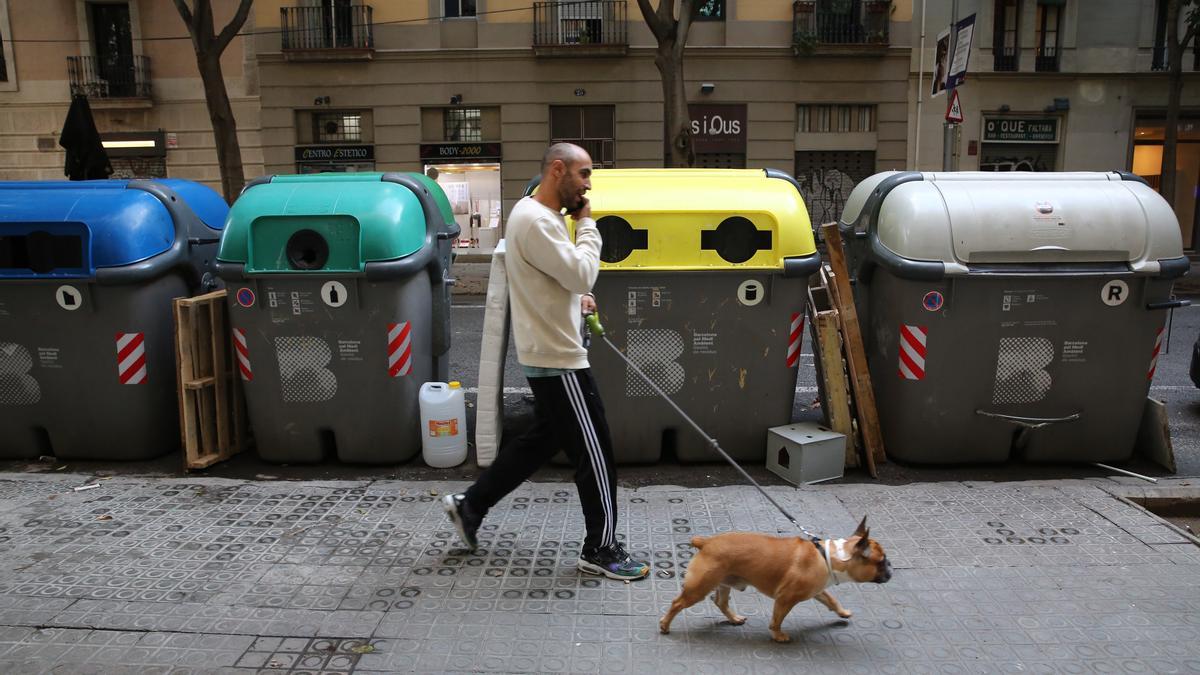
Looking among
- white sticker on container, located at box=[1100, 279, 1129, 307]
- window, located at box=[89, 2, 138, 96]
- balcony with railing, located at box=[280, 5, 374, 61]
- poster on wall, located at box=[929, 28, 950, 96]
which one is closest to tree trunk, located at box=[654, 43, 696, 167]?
poster on wall, located at box=[929, 28, 950, 96]

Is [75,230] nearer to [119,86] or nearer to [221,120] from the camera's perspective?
[221,120]

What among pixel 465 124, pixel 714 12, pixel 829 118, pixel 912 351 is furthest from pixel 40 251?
pixel 829 118

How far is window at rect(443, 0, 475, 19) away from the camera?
19.8 meters

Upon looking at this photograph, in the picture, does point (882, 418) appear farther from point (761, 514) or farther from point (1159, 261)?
point (1159, 261)

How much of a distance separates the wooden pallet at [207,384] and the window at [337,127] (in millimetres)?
15733

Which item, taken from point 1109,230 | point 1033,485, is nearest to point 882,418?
point 1033,485

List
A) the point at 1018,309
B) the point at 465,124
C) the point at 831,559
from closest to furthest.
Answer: the point at 831,559
the point at 1018,309
the point at 465,124

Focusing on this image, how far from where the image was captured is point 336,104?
1991 cm

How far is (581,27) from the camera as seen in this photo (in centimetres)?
1980

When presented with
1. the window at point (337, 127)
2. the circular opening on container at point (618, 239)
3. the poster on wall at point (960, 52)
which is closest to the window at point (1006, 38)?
the poster on wall at point (960, 52)

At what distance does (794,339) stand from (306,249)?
3074 mm

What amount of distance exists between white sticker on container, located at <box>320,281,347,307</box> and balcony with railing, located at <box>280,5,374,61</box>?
1597 centimetres

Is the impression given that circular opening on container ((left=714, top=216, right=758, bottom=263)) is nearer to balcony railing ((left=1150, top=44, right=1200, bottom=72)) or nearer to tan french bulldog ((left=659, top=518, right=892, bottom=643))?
tan french bulldog ((left=659, top=518, right=892, bottom=643))

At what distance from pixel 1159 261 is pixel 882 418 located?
6.04 ft
